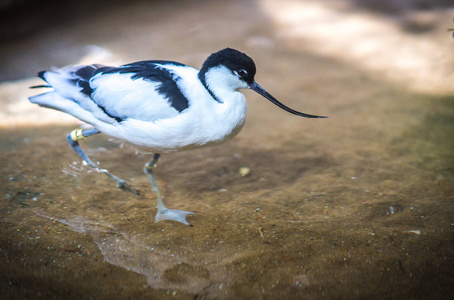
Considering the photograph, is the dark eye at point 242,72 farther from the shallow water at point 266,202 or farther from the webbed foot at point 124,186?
the webbed foot at point 124,186

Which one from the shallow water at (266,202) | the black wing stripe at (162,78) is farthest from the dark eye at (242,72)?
the shallow water at (266,202)

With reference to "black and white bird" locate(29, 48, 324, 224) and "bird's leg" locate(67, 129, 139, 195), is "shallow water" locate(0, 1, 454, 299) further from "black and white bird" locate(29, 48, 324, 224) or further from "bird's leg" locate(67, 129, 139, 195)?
"black and white bird" locate(29, 48, 324, 224)

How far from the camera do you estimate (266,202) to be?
2.88 metres

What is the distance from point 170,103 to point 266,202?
957 millimetres

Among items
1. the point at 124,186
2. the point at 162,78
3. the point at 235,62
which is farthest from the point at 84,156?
the point at 235,62

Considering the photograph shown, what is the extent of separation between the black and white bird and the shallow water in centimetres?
37

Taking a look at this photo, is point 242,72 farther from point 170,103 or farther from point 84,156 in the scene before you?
point 84,156

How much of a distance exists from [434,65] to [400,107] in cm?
101

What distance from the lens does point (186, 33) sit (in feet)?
18.5

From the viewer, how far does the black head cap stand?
2.56 metres

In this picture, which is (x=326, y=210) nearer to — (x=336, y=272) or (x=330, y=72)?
(x=336, y=272)

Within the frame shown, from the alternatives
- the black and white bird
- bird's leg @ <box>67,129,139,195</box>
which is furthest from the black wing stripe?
bird's leg @ <box>67,129,139,195</box>

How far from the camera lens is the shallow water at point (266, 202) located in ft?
7.26

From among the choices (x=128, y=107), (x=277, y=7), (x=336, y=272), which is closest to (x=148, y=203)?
(x=128, y=107)
